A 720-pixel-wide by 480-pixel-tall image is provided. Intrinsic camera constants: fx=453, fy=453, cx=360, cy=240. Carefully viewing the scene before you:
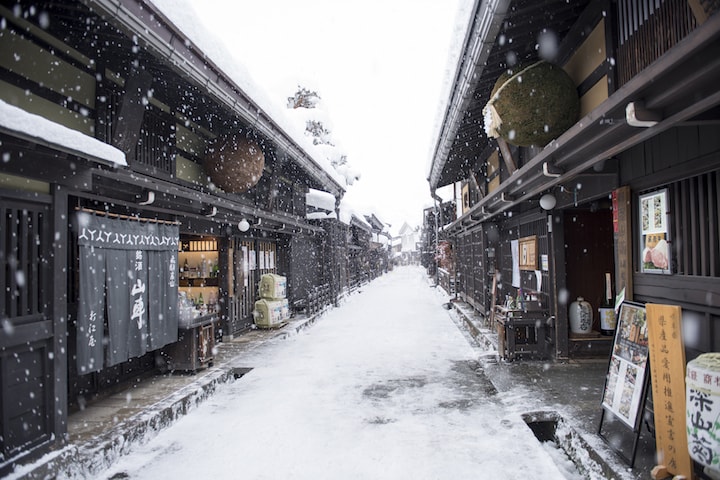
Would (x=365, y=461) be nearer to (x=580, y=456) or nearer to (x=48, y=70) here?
(x=580, y=456)

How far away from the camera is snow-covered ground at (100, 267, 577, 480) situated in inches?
194

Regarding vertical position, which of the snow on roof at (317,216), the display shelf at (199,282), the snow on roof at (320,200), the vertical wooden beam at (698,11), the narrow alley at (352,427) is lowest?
the narrow alley at (352,427)

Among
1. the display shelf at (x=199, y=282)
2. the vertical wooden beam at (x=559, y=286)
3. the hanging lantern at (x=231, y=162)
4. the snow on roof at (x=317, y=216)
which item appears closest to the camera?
the vertical wooden beam at (x=559, y=286)

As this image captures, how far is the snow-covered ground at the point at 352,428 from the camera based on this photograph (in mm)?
4938

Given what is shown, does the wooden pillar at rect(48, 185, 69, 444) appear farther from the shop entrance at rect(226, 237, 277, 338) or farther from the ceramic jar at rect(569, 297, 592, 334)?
the ceramic jar at rect(569, 297, 592, 334)

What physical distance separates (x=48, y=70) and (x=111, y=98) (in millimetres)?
1141

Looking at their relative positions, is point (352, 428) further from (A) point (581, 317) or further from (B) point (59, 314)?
(A) point (581, 317)

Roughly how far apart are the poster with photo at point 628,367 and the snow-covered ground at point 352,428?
0.89 metres

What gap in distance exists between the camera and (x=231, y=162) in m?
9.48

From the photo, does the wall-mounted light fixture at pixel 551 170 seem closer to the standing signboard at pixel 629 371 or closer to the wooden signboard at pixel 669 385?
the standing signboard at pixel 629 371

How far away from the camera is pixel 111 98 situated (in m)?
6.54

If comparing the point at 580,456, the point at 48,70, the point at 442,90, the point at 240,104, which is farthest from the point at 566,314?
the point at 48,70

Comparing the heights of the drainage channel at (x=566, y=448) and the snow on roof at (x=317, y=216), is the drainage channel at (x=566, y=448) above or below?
below

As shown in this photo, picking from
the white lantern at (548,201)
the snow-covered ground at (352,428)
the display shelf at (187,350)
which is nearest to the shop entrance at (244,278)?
the snow-covered ground at (352,428)
